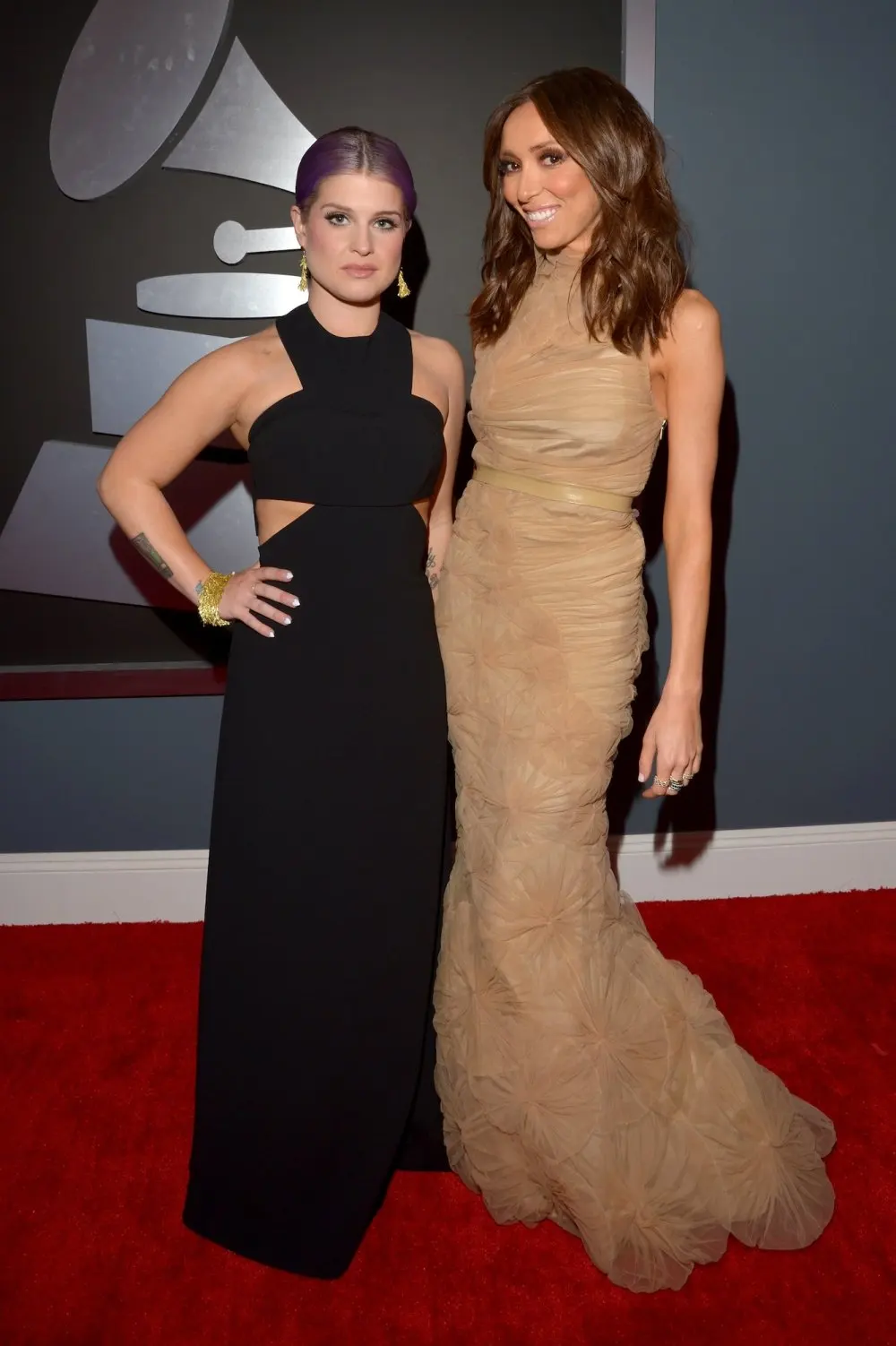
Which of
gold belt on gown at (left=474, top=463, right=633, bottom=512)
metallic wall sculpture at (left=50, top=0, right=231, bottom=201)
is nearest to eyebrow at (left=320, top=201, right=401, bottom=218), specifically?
gold belt on gown at (left=474, top=463, right=633, bottom=512)

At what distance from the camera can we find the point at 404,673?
2031 millimetres

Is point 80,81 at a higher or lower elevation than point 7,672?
higher

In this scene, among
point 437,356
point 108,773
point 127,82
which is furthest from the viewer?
point 108,773

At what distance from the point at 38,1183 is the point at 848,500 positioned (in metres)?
2.77

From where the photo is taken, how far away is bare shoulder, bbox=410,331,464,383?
2094 millimetres

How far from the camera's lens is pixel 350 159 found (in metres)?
1.89

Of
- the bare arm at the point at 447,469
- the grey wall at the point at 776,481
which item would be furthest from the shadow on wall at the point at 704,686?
the bare arm at the point at 447,469

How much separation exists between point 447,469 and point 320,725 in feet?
2.16

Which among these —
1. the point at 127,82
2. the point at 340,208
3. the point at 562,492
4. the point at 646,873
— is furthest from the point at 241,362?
the point at 646,873

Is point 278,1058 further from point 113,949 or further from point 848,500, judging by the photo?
point 848,500

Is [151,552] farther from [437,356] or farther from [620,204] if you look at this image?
[620,204]

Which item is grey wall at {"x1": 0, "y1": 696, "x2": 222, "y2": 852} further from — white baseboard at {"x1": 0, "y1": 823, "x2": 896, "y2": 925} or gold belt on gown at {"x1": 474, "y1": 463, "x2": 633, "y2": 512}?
gold belt on gown at {"x1": 474, "y1": 463, "x2": 633, "y2": 512}

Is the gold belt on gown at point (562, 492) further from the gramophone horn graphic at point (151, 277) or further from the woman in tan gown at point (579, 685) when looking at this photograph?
the gramophone horn graphic at point (151, 277)

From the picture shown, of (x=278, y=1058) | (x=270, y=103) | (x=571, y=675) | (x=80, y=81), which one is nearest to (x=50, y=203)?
(x=80, y=81)
